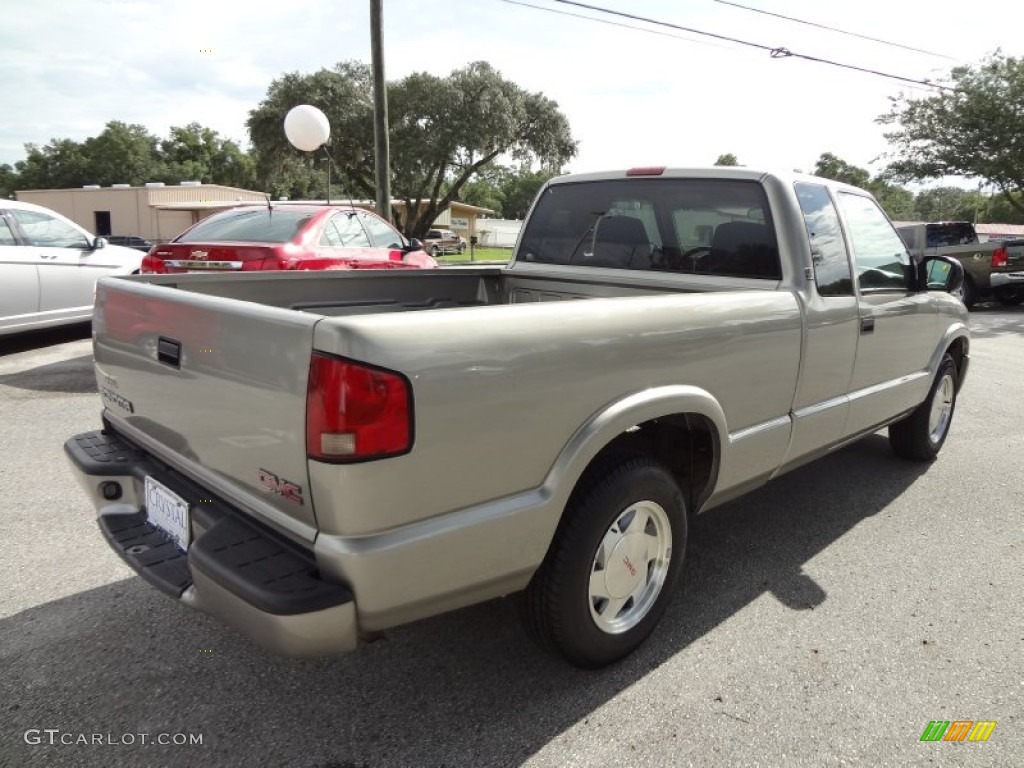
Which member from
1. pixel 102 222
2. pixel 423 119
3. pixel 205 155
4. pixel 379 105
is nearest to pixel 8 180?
pixel 205 155

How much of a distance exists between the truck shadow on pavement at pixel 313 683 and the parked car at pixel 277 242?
3.86 metres

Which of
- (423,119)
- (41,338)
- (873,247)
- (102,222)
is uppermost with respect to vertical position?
(423,119)

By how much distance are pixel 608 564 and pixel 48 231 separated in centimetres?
806

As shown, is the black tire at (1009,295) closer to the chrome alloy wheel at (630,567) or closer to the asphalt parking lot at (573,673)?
the asphalt parking lot at (573,673)

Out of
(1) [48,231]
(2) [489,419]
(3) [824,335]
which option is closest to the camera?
(2) [489,419]

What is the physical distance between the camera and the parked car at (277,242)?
622 centimetres

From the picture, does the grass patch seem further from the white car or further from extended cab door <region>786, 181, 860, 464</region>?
extended cab door <region>786, 181, 860, 464</region>

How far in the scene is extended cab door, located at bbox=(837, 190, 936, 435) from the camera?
351 centimetres

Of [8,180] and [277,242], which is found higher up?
[8,180]

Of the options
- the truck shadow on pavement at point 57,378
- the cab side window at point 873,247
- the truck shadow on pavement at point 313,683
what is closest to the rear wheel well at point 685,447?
the truck shadow on pavement at point 313,683

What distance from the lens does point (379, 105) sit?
13.4m

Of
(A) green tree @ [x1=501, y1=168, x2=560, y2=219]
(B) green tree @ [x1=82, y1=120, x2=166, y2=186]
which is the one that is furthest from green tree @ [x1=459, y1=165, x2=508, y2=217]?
(B) green tree @ [x1=82, y1=120, x2=166, y2=186]

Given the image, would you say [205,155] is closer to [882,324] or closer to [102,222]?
[102,222]

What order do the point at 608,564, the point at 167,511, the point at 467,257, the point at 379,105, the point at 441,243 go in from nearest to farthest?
the point at 167,511, the point at 608,564, the point at 379,105, the point at 467,257, the point at 441,243
